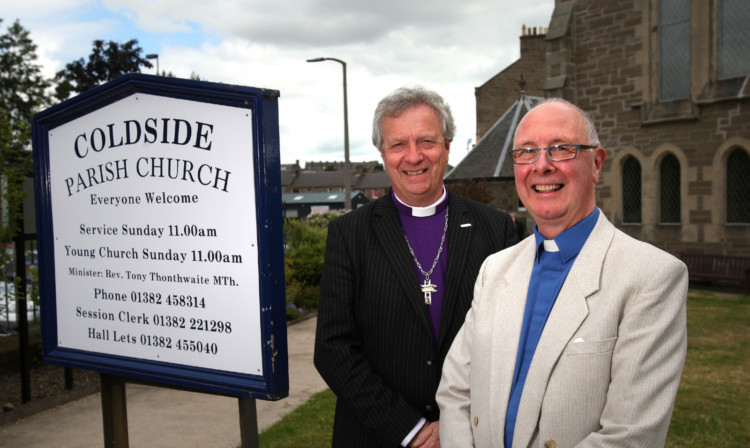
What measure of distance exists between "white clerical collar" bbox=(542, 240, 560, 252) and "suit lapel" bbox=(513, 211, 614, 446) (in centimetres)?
13

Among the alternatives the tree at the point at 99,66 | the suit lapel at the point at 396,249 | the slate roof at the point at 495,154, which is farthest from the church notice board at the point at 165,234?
the tree at the point at 99,66

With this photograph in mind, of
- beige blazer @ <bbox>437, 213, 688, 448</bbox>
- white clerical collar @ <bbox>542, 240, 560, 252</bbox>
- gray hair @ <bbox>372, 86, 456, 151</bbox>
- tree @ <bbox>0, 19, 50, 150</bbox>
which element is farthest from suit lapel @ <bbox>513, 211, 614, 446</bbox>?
tree @ <bbox>0, 19, 50, 150</bbox>

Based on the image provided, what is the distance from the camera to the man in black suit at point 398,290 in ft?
8.09

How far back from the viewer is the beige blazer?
1.68 metres

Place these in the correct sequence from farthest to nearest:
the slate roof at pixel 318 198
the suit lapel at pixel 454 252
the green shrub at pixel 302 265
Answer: the slate roof at pixel 318 198, the green shrub at pixel 302 265, the suit lapel at pixel 454 252

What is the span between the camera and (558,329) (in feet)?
5.98

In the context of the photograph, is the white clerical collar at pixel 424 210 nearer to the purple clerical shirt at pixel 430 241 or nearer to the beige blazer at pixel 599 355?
the purple clerical shirt at pixel 430 241

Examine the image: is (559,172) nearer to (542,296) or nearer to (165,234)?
(542,296)

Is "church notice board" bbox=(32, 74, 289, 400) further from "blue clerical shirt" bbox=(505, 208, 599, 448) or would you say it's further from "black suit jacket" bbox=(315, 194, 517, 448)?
"blue clerical shirt" bbox=(505, 208, 599, 448)

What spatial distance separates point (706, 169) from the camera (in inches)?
557

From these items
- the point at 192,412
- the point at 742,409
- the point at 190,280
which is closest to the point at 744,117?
the point at 742,409

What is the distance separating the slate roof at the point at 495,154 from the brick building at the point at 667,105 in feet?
33.6

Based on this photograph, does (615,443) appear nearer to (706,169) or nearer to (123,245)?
(123,245)

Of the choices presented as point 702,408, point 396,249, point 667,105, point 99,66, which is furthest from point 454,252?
point 99,66
